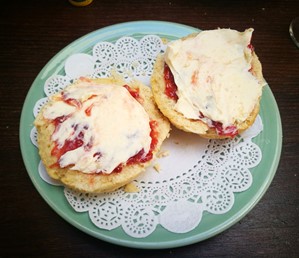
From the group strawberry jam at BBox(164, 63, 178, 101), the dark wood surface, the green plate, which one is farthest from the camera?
strawberry jam at BBox(164, 63, 178, 101)

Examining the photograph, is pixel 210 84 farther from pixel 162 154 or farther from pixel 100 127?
pixel 100 127

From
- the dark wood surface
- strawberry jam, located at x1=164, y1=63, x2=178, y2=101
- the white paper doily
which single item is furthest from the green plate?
strawberry jam, located at x1=164, y1=63, x2=178, y2=101

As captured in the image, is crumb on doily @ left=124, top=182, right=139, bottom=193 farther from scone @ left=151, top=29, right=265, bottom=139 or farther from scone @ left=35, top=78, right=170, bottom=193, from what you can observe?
scone @ left=151, top=29, right=265, bottom=139

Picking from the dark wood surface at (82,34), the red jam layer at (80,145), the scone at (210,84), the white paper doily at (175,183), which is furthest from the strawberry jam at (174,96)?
the dark wood surface at (82,34)

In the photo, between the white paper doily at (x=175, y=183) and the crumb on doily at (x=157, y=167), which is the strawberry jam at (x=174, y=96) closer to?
the white paper doily at (x=175, y=183)

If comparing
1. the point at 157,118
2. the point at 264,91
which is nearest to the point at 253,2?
the point at 264,91

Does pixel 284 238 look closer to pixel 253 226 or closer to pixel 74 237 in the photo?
pixel 253 226

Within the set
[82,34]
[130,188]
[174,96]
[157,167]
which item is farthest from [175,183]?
[82,34]
